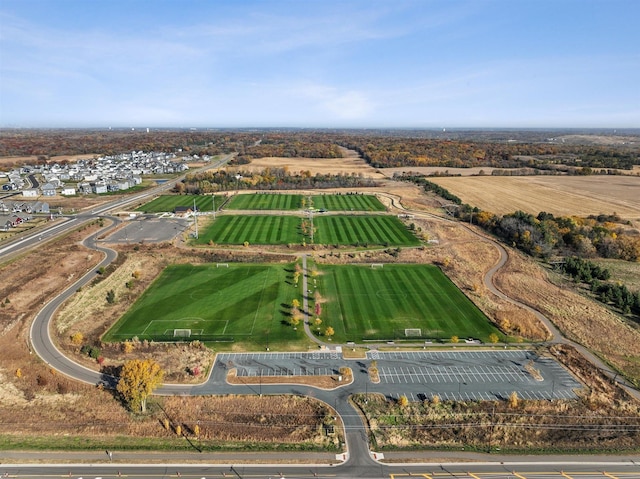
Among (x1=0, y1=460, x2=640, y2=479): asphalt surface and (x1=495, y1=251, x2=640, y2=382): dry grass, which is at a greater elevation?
(x1=495, y1=251, x2=640, y2=382): dry grass

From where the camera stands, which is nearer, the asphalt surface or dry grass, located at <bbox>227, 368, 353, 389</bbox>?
the asphalt surface

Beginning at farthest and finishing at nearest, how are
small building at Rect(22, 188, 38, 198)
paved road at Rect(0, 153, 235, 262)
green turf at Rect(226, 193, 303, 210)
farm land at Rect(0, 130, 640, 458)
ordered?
small building at Rect(22, 188, 38, 198) < green turf at Rect(226, 193, 303, 210) < paved road at Rect(0, 153, 235, 262) < farm land at Rect(0, 130, 640, 458)

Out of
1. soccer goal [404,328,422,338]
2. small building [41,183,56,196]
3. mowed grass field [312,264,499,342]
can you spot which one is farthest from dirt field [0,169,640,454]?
small building [41,183,56,196]

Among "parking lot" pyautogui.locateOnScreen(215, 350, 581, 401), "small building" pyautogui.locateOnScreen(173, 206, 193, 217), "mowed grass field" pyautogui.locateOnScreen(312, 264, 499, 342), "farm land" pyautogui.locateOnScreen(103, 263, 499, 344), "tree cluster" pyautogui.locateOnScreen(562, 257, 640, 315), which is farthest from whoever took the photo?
"small building" pyautogui.locateOnScreen(173, 206, 193, 217)

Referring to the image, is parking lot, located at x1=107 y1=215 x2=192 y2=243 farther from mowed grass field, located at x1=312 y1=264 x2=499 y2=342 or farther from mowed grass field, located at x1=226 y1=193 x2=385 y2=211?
mowed grass field, located at x1=312 y1=264 x2=499 y2=342

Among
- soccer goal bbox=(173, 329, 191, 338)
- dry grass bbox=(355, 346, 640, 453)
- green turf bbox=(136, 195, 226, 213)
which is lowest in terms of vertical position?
dry grass bbox=(355, 346, 640, 453)

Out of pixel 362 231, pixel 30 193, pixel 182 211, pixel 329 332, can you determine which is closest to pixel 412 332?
pixel 329 332

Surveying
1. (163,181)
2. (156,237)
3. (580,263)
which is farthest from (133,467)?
(163,181)

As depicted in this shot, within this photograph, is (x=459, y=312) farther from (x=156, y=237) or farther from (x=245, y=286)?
(x=156, y=237)
